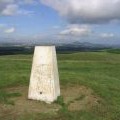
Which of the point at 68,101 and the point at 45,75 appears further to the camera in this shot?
the point at 68,101

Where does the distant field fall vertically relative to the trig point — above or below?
below

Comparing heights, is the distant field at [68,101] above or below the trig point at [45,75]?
below

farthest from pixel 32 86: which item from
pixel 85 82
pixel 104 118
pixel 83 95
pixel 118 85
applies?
pixel 118 85

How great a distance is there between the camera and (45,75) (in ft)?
56.1

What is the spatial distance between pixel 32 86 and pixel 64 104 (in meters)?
2.06

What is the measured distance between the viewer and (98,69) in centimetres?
3388

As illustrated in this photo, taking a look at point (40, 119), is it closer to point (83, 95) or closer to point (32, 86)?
point (32, 86)

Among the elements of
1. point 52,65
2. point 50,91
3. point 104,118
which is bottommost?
point 104,118

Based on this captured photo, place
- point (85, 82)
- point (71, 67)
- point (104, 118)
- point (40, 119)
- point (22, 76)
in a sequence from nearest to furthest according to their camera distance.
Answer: point (40, 119), point (104, 118), point (85, 82), point (22, 76), point (71, 67)

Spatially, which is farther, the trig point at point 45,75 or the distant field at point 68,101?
the trig point at point 45,75

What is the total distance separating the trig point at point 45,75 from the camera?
1695 cm

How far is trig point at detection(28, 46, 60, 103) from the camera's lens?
16953 millimetres

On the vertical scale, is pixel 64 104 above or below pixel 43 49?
below

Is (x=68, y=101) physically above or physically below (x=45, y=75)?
below
